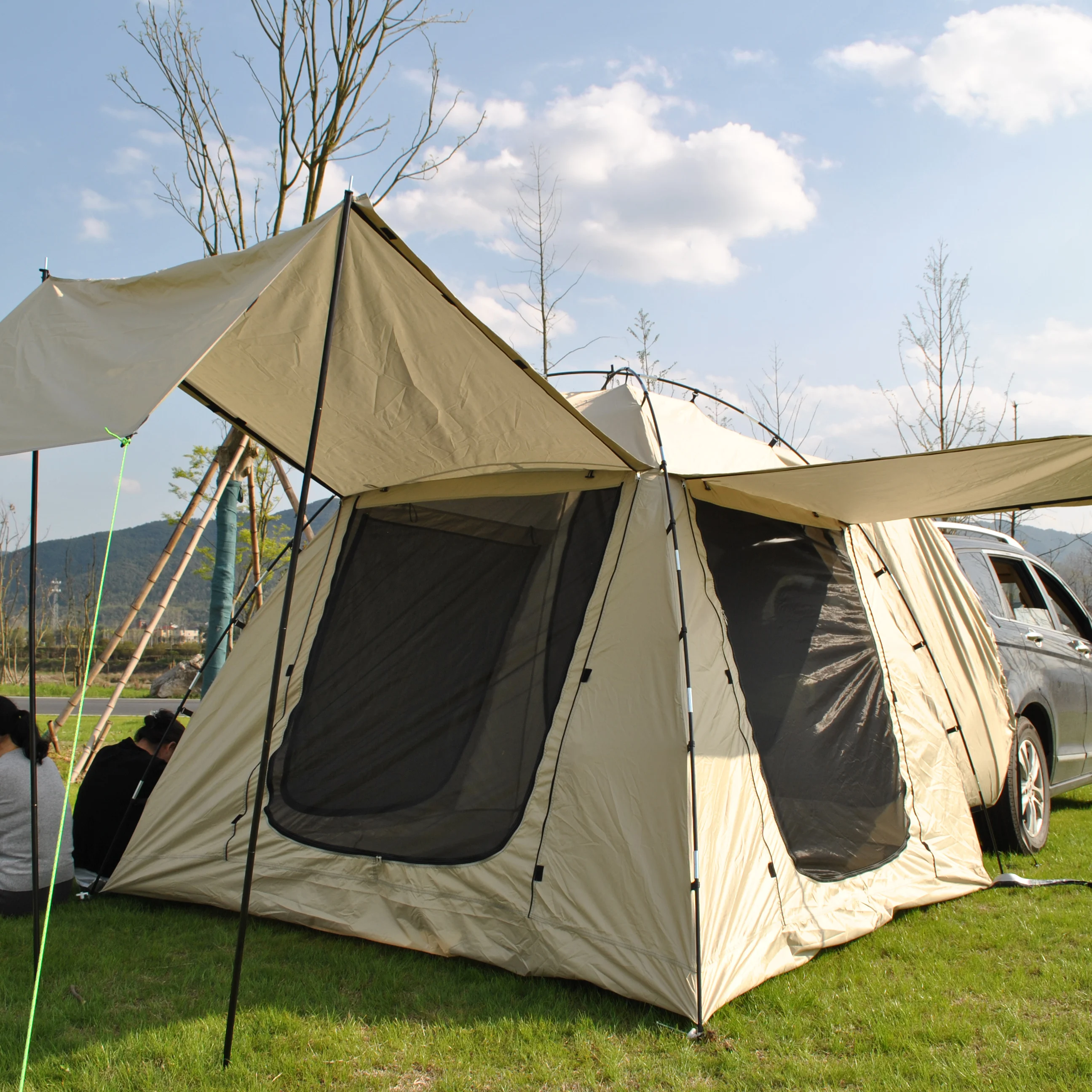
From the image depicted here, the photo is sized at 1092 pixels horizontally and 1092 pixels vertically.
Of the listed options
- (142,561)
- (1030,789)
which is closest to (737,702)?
(1030,789)

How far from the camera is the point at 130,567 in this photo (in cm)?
7706

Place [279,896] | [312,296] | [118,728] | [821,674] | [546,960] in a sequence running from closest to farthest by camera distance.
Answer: [312,296], [546,960], [279,896], [821,674], [118,728]

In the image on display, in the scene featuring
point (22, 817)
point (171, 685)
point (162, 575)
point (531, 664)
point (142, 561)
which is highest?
point (142, 561)

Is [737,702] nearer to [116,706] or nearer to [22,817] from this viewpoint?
[22,817]

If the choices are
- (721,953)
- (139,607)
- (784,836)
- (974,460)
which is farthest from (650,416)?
(139,607)

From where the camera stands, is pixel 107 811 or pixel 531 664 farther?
pixel 107 811

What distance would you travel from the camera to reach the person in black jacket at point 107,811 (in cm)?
452

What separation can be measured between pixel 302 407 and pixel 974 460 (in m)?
2.84

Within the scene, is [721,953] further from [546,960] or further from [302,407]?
[302,407]

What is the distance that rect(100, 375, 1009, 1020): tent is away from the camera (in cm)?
345

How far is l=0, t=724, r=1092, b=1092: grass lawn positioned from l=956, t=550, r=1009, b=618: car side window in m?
2.17

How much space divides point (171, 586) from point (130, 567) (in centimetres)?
7773

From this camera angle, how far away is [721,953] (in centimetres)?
323

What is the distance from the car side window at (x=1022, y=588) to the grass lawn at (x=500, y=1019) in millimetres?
2534
